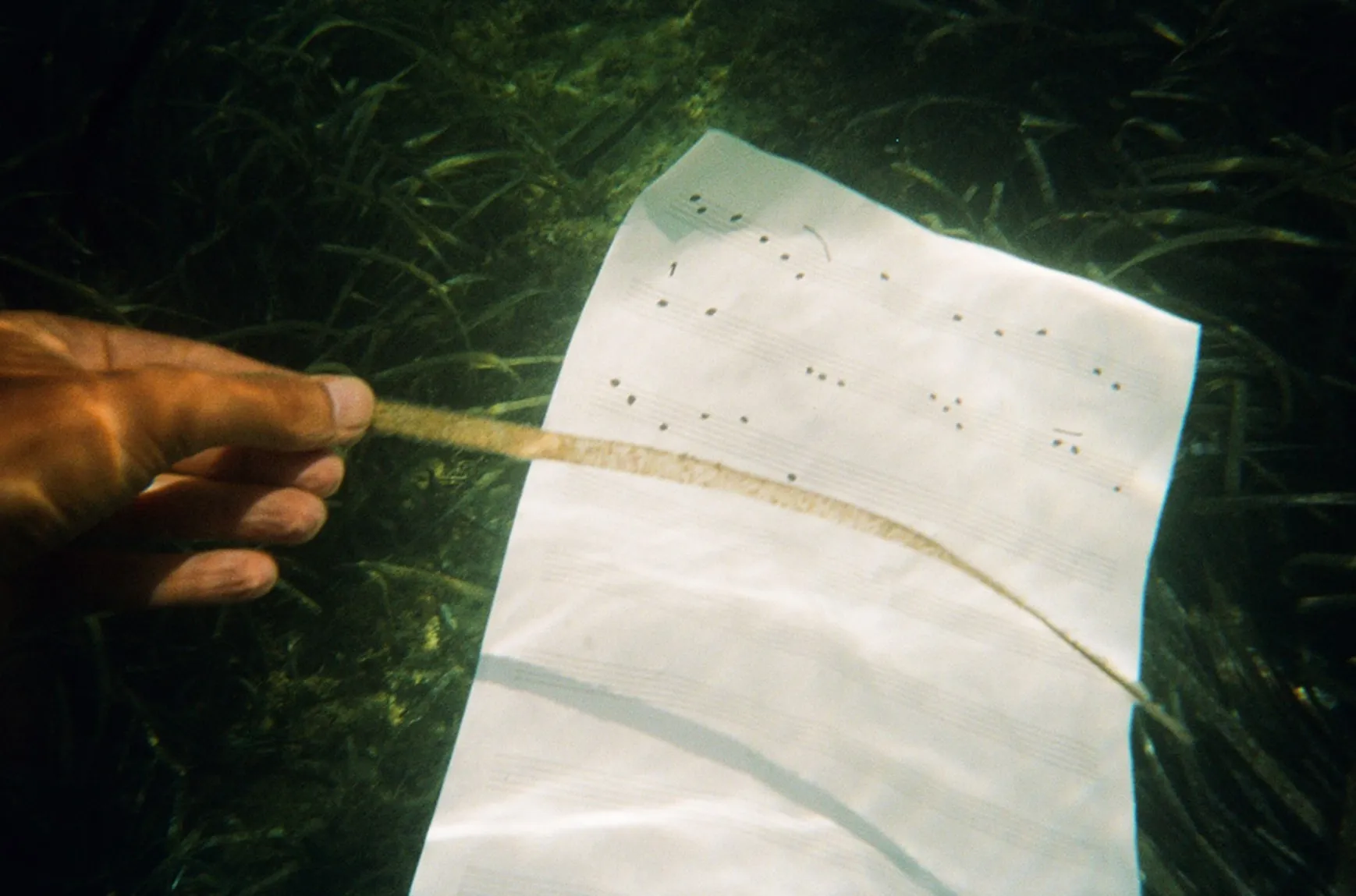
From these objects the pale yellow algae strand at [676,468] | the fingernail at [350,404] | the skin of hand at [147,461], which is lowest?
the skin of hand at [147,461]

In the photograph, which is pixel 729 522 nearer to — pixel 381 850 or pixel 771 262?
pixel 771 262

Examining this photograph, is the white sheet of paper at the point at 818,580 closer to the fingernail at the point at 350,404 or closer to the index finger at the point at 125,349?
the fingernail at the point at 350,404

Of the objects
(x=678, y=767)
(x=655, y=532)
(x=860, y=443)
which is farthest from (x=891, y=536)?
(x=678, y=767)

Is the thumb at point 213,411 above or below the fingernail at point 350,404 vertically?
below

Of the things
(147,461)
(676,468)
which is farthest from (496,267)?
(147,461)

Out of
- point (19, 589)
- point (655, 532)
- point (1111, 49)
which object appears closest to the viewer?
point (19, 589)

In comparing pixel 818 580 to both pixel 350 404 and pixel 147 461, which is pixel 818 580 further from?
pixel 147 461

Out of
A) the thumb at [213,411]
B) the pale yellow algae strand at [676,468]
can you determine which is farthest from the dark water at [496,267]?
the thumb at [213,411]
